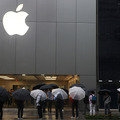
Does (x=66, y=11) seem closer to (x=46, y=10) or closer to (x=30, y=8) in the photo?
(x=46, y=10)

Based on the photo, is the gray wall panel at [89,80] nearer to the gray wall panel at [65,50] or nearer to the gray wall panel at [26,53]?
the gray wall panel at [65,50]

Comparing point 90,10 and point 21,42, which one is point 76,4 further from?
point 21,42

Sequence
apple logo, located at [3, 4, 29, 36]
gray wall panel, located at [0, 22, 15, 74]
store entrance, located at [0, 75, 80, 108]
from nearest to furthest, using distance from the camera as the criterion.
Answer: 1. gray wall panel, located at [0, 22, 15, 74]
2. apple logo, located at [3, 4, 29, 36]
3. store entrance, located at [0, 75, 80, 108]

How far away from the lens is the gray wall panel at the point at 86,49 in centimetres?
2289

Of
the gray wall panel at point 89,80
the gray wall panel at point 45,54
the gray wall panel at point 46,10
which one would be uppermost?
the gray wall panel at point 46,10

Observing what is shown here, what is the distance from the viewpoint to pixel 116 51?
23734 mm

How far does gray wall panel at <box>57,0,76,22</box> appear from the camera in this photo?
23.1 m

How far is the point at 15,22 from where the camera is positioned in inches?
907

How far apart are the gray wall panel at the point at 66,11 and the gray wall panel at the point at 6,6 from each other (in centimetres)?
336

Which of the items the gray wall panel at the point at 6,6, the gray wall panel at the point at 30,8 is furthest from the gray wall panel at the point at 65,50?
the gray wall panel at the point at 6,6

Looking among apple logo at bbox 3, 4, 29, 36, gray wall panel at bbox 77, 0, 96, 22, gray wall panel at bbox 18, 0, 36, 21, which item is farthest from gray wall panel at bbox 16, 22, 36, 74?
gray wall panel at bbox 77, 0, 96, 22

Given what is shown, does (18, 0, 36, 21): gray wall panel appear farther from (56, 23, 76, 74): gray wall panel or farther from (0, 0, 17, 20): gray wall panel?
(56, 23, 76, 74): gray wall panel

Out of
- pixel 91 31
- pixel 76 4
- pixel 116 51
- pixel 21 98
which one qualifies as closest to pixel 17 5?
pixel 76 4

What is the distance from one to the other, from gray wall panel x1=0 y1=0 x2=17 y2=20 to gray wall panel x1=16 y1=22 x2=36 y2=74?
2193 mm
